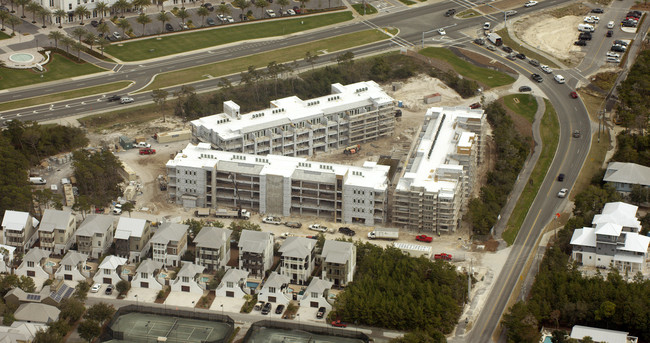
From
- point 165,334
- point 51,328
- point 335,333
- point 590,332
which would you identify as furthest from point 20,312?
point 590,332

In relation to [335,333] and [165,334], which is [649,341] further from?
[165,334]

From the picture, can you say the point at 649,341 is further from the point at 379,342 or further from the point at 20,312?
the point at 20,312

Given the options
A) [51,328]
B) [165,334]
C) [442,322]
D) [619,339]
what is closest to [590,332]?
[619,339]

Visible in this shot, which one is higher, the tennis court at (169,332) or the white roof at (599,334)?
the white roof at (599,334)

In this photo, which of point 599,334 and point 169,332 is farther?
point 169,332

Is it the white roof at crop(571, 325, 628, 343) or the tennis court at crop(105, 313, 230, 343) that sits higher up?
the white roof at crop(571, 325, 628, 343)

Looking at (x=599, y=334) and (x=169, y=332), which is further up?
(x=599, y=334)
